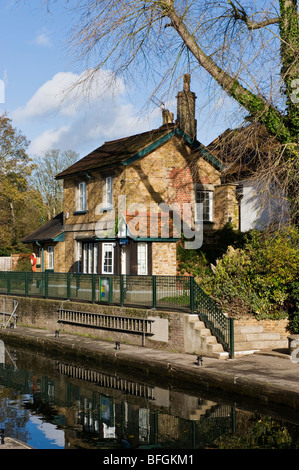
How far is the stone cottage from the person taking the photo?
25.0 meters

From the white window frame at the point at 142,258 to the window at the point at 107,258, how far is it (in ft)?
4.80

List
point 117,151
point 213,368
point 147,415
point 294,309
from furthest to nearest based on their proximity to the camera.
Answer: point 117,151, point 294,309, point 213,368, point 147,415

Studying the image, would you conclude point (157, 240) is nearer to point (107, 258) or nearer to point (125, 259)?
point (125, 259)

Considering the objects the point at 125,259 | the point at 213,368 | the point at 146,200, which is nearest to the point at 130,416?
the point at 213,368

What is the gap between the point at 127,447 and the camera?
9.88 m

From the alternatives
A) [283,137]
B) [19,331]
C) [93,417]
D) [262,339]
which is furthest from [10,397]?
[283,137]

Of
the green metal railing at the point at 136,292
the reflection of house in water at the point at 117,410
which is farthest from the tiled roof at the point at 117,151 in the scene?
the reflection of house in water at the point at 117,410

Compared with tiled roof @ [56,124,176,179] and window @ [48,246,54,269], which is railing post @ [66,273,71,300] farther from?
window @ [48,246,54,269]

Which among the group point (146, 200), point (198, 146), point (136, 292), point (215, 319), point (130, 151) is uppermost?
point (198, 146)

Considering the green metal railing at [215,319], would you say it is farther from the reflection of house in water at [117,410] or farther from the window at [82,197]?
the window at [82,197]

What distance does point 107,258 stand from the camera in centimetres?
2595

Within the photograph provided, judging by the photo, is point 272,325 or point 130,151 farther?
point 130,151

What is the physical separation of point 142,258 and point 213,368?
11.4 meters

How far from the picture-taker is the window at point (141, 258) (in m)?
24.8
